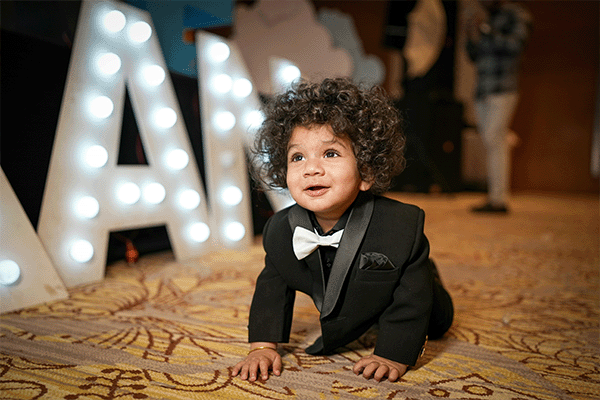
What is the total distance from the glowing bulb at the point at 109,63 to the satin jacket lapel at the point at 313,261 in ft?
3.18

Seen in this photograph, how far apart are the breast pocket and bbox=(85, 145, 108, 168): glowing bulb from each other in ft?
3.25

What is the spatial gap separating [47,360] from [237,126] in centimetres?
128

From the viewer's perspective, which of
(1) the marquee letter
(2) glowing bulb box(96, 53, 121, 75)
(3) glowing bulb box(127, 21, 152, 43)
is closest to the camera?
(1) the marquee letter

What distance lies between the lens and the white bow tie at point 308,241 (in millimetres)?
760

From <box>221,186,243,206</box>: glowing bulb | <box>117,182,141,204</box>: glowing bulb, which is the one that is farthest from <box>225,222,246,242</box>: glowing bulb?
<box>117,182,141,204</box>: glowing bulb

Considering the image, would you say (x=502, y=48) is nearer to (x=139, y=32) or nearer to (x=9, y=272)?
(x=139, y=32)

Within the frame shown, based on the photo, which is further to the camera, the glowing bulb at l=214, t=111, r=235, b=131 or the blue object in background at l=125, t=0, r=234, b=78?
the blue object in background at l=125, t=0, r=234, b=78

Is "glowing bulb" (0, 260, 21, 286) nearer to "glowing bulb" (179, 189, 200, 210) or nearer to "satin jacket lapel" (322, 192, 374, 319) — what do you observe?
"glowing bulb" (179, 189, 200, 210)

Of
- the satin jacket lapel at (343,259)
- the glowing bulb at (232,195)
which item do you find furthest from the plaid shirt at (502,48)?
the satin jacket lapel at (343,259)

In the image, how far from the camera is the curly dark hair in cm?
76

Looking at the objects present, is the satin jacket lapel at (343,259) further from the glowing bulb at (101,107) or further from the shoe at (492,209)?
the shoe at (492,209)

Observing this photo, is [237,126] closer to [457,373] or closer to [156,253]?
[156,253]

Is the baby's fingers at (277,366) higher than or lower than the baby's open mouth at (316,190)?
lower

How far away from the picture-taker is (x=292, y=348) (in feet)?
2.92
